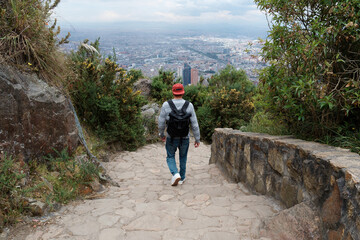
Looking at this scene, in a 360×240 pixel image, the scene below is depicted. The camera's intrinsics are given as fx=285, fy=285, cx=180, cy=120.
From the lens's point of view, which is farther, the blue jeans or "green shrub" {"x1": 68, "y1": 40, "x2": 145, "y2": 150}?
"green shrub" {"x1": 68, "y1": 40, "x2": 145, "y2": 150}

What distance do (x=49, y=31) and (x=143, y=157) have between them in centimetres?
428

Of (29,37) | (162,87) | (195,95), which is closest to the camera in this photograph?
(29,37)

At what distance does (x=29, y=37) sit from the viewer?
4375 mm

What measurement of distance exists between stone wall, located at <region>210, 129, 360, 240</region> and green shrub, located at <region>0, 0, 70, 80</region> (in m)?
3.38

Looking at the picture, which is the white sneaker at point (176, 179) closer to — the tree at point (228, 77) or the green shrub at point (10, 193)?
the green shrub at point (10, 193)

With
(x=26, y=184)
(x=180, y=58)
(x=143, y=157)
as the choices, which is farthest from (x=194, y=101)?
(x=180, y=58)

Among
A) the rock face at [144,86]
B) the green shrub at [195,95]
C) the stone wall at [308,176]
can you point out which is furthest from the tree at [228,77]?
the stone wall at [308,176]

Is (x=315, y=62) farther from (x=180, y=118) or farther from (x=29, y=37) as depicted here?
(x=29, y=37)

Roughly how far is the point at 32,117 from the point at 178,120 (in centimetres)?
220

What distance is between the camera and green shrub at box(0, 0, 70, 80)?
4125mm

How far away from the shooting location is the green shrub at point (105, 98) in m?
7.42

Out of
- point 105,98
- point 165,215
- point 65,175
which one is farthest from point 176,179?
point 105,98

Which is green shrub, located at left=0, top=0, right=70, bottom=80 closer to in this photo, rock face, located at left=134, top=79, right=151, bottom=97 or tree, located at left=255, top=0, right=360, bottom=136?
tree, located at left=255, top=0, right=360, bottom=136

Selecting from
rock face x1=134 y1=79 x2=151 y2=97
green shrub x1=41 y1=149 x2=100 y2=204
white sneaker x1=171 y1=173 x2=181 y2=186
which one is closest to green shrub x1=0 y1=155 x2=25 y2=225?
green shrub x1=41 y1=149 x2=100 y2=204
